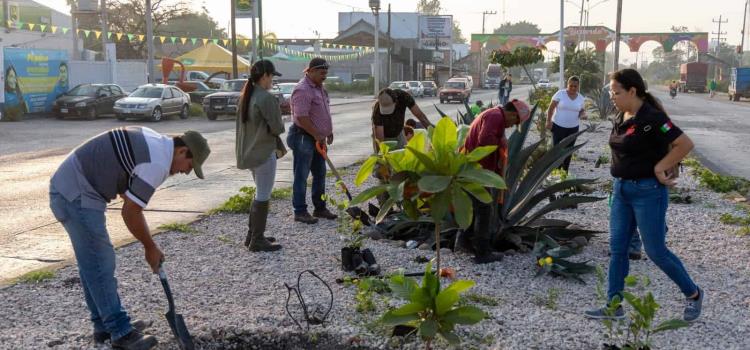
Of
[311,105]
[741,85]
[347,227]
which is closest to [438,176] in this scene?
[347,227]

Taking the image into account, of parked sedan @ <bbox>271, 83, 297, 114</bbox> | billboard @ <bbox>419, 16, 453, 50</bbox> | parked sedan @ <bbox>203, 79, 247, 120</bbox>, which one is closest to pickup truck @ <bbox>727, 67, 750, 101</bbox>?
parked sedan @ <bbox>271, 83, 297, 114</bbox>

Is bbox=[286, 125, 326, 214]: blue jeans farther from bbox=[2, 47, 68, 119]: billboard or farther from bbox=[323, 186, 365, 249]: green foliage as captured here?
bbox=[2, 47, 68, 119]: billboard

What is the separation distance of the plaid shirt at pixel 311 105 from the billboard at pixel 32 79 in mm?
20455

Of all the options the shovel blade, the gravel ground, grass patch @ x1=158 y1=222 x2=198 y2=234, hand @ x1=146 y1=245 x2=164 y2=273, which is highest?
hand @ x1=146 y1=245 x2=164 y2=273

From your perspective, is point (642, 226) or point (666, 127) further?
point (642, 226)

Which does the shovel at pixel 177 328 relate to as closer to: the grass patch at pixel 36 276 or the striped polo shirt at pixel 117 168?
the striped polo shirt at pixel 117 168

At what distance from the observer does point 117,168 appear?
391 centimetres

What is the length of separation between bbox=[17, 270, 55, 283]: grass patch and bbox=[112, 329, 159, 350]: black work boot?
5.79 ft

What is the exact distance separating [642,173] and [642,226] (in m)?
0.34

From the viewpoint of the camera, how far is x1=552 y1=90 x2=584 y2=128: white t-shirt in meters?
10.4

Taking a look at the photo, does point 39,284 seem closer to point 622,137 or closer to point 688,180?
point 622,137

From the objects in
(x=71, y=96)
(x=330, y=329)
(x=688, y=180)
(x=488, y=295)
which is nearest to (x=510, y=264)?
(x=488, y=295)

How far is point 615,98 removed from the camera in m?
4.76

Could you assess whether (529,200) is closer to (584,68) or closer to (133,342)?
(133,342)
